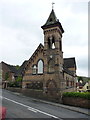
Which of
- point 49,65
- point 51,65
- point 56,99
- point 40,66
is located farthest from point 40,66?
point 56,99

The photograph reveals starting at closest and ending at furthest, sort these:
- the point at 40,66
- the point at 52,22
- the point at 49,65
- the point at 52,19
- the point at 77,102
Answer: the point at 77,102 < the point at 49,65 < the point at 52,22 < the point at 40,66 < the point at 52,19

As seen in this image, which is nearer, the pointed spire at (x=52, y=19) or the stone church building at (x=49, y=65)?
the stone church building at (x=49, y=65)

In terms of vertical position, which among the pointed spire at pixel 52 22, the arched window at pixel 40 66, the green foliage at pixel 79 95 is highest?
the pointed spire at pixel 52 22

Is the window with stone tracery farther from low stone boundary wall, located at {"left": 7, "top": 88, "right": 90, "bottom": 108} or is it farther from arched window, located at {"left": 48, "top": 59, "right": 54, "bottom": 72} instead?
low stone boundary wall, located at {"left": 7, "top": 88, "right": 90, "bottom": 108}

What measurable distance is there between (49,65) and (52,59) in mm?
1322

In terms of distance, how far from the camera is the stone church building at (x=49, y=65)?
2603 cm

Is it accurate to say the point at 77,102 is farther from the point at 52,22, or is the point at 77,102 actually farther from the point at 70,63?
the point at 70,63

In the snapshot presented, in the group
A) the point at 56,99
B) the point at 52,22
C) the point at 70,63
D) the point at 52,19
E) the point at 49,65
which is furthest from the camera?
the point at 70,63

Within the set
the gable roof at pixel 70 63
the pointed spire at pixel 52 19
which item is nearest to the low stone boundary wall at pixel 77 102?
the pointed spire at pixel 52 19

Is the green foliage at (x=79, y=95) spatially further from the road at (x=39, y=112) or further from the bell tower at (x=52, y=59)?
the road at (x=39, y=112)

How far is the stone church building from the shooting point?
26031 millimetres

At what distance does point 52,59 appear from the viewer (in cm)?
2702

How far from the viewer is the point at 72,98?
24.2 meters

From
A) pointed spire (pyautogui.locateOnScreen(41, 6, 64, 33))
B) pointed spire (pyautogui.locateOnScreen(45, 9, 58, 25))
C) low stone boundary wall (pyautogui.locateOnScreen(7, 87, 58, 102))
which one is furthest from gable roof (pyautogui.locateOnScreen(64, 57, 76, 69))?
pointed spire (pyautogui.locateOnScreen(45, 9, 58, 25))
